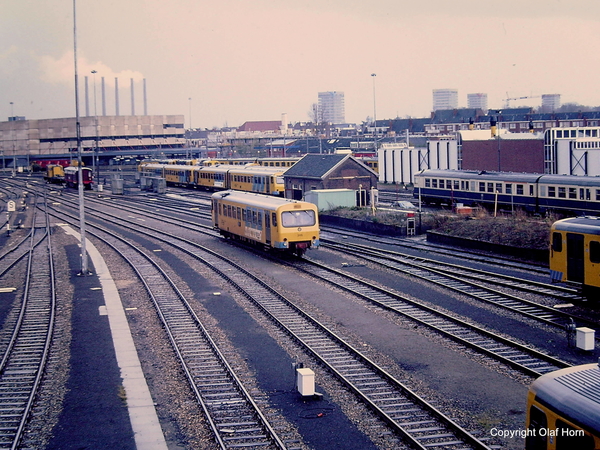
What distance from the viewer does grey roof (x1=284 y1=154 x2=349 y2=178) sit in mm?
49897

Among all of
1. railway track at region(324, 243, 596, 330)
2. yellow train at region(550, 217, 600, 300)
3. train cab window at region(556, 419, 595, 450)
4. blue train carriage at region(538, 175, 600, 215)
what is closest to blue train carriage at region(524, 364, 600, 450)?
train cab window at region(556, 419, 595, 450)

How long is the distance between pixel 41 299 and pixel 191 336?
807 cm

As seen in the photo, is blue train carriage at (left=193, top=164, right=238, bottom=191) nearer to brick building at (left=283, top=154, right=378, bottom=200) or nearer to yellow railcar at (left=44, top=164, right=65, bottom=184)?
brick building at (left=283, top=154, right=378, bottom=200)

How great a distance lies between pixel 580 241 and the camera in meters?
19.3

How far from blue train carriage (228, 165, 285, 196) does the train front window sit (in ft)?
92.3

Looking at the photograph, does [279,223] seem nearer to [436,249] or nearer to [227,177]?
[436,249]

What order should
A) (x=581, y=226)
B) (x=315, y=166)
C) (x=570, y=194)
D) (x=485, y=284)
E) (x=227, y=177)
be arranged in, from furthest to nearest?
(x=227, y=177), (x=315, y=166), (x=570, y=194), (x=485, y=284), (x=581, y=226)

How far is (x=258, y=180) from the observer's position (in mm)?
60312

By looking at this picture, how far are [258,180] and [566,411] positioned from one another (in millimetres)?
53831

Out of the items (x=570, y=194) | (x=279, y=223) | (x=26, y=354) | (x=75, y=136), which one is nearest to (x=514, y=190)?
(x=570, y=194)

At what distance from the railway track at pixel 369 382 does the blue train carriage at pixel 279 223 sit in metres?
5.13

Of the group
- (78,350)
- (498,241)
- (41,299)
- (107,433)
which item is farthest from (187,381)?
(498,241)

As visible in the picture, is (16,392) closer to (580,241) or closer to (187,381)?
→ (187,381)

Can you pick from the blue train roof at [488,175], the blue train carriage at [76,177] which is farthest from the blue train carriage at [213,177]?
the blue train roof at [488,175]
